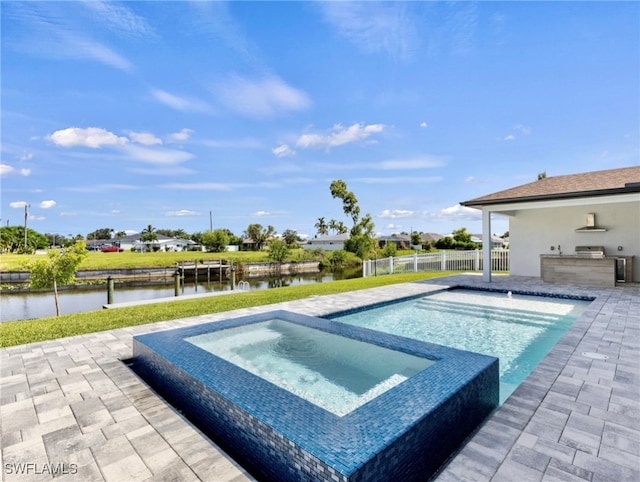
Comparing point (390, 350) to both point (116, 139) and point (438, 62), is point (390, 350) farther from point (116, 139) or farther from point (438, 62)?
point (116, 139)

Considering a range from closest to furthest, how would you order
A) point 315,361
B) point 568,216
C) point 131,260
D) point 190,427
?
point 190,427 → point 315,361 → point 568,216 → point 131,260

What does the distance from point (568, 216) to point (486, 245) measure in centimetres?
322

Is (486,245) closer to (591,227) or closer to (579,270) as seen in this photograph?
(579,270)

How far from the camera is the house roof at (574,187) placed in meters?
8.02

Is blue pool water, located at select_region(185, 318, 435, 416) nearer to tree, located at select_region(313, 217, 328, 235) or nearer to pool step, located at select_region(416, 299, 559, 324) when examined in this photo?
pool step, located at select_region(416, 299, 559, 324)

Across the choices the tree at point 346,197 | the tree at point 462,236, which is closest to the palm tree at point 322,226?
the tree at point 346,197

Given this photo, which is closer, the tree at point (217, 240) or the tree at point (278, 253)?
the tree at point (278, 253)

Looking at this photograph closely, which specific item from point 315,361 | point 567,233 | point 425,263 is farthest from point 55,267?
point 567,233

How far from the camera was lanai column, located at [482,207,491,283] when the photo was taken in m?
10.1

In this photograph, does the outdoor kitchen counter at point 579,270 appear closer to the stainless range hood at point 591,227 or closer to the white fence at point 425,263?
the stainless range hood at point 591,227

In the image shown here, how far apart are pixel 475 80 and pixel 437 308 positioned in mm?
8274

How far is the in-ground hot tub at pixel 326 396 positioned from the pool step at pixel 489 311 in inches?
149

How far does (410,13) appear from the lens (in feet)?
29.3

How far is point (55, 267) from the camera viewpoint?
867cm
